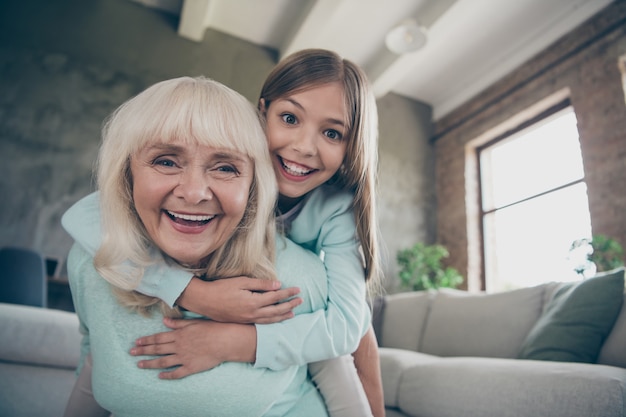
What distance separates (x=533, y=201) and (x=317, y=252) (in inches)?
177

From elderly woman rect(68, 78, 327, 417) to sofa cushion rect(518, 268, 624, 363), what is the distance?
1.47 m

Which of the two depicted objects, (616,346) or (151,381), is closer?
(151,381)

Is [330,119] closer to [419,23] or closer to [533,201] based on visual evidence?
[419,23]

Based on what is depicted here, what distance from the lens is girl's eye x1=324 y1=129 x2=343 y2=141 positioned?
1.28 meters

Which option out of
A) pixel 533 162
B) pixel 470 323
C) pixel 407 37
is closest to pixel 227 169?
pixel 470 323

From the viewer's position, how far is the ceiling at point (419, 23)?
453cm

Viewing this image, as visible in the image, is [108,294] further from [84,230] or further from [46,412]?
[46,412]

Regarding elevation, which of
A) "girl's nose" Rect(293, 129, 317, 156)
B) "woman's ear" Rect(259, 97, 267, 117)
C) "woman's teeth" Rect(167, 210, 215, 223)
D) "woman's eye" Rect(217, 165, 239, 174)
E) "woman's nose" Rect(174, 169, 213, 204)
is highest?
"woman's ear" Rect(259, 97, 267, 117)

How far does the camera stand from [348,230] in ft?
3.75

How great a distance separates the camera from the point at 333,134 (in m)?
1.29

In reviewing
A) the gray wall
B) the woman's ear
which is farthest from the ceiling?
the woman's ear

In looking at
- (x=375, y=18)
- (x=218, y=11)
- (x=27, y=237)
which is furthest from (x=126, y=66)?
(x=375, y=18)

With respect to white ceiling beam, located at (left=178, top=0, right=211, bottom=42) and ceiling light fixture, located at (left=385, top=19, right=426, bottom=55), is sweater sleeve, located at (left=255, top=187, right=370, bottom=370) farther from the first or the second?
white ceiling beam, located at (left=178, top=0, right=211, bottom=42)

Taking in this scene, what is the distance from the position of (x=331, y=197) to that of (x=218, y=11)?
4758 millimetres
